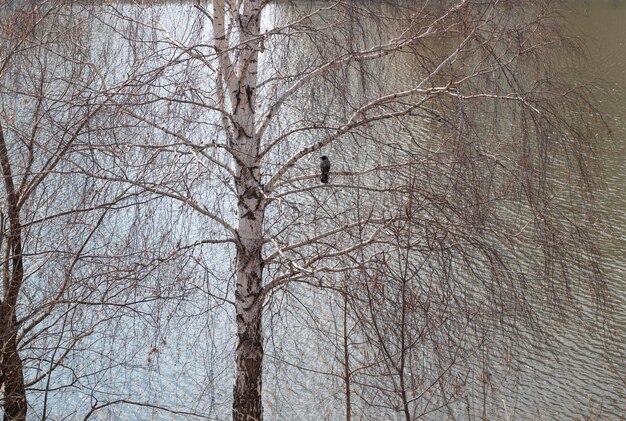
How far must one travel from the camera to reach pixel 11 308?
539 centimetres

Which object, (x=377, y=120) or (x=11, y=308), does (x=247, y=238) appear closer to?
(x=377, y=120)

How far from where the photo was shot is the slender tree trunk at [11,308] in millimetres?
5309

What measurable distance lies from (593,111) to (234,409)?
10.1ft

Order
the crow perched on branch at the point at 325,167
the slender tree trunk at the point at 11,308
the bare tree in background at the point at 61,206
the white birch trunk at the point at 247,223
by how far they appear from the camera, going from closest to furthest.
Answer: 1. the bare tree in background at the point at 61,206
2. the crow perched on branch at the point at 325,167
3. the white birch trunk at the point at 247,223
4. the slender tree trunk at the point at 11,308

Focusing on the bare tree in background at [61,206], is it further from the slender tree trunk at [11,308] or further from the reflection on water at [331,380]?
the reflection on water at [331,380]

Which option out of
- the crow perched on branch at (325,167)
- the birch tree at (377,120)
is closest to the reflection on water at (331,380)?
the birch tree at (377,120)

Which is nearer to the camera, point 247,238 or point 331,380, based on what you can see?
point 247,238

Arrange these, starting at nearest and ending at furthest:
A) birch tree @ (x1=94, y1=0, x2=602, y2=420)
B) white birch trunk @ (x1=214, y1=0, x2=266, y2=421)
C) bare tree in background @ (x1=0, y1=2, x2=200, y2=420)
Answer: birch tree @ (x1=94, y1=0, x2=602, y2=420), bare tree in background @ (x1=0, y1=2, x2=200, y2=420), white birch trunk @ (x1=214, y1=0, x2=266, y2=421)

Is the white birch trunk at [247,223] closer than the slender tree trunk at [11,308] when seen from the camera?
Yes

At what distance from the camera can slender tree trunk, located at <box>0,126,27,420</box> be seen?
5.31 meters

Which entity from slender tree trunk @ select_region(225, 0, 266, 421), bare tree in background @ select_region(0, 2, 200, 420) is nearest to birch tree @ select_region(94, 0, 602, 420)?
slender tree trunk @ select_region(225, 0, 266, 421)

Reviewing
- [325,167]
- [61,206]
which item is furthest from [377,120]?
[61,206]

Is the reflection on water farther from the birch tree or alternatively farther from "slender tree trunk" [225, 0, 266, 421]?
the birch tree

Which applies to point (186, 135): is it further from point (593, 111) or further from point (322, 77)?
point (593, 111)
